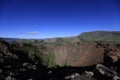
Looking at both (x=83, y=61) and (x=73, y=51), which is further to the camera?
(x=73, y=51)

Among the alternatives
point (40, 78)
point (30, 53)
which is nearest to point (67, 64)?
point (30, 53)

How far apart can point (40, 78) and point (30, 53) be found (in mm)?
63304

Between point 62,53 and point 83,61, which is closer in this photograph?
point 83,61

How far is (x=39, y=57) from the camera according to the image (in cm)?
12712

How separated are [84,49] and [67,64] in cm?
2007

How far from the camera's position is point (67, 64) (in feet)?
401

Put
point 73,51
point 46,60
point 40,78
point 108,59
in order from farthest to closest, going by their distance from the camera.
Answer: point 73,51, point 46,60, point 108,59, point 40,78

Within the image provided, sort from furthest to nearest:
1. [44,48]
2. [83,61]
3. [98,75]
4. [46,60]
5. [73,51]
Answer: [44,48]
[73,51]
[46,60]
[83,61]
[98,75]

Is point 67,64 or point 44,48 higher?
point 44,48

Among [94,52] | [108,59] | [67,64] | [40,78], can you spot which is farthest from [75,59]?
[40,78]

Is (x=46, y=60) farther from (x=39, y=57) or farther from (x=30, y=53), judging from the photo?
(x=30, y=53)

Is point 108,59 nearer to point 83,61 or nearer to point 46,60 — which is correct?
point 83,61

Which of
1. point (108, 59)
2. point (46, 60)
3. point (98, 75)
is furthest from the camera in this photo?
point (46, 60)

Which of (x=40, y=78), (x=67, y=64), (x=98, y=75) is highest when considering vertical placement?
(x=98, y=75)
